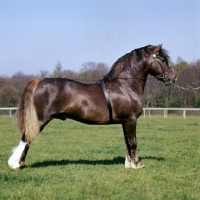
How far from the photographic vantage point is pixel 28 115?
311 inches

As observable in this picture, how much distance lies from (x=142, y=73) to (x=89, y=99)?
1475 millimetres

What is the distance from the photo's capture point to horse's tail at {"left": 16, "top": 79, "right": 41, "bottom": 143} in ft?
25.8

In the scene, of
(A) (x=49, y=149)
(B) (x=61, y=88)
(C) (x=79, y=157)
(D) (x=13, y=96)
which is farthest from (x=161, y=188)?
(D) (x=13, y=96)

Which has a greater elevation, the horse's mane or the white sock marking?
the horse's mane

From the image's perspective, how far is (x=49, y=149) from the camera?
12.2 m

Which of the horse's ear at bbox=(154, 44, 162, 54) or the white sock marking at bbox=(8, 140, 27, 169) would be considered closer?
the white sock marking at bbox=(8, 140, 27, 169)

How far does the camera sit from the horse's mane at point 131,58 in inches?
340

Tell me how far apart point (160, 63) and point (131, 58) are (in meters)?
0.69

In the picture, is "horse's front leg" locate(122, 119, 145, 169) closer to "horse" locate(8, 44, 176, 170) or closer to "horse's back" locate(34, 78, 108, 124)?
"horse" locate(8, 44, 176, 170)

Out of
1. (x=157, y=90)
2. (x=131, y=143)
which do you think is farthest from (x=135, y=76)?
(x=157, y=90)

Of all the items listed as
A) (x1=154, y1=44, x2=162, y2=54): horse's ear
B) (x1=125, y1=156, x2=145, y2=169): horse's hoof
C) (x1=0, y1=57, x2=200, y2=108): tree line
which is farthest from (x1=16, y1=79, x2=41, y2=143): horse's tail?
(x1=0, y1=57, x2=200, y2=108): tree line

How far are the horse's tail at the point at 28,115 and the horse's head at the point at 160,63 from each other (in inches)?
107

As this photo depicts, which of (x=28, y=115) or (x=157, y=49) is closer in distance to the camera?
(x=28, y=115)

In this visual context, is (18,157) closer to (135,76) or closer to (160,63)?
(135,76)
